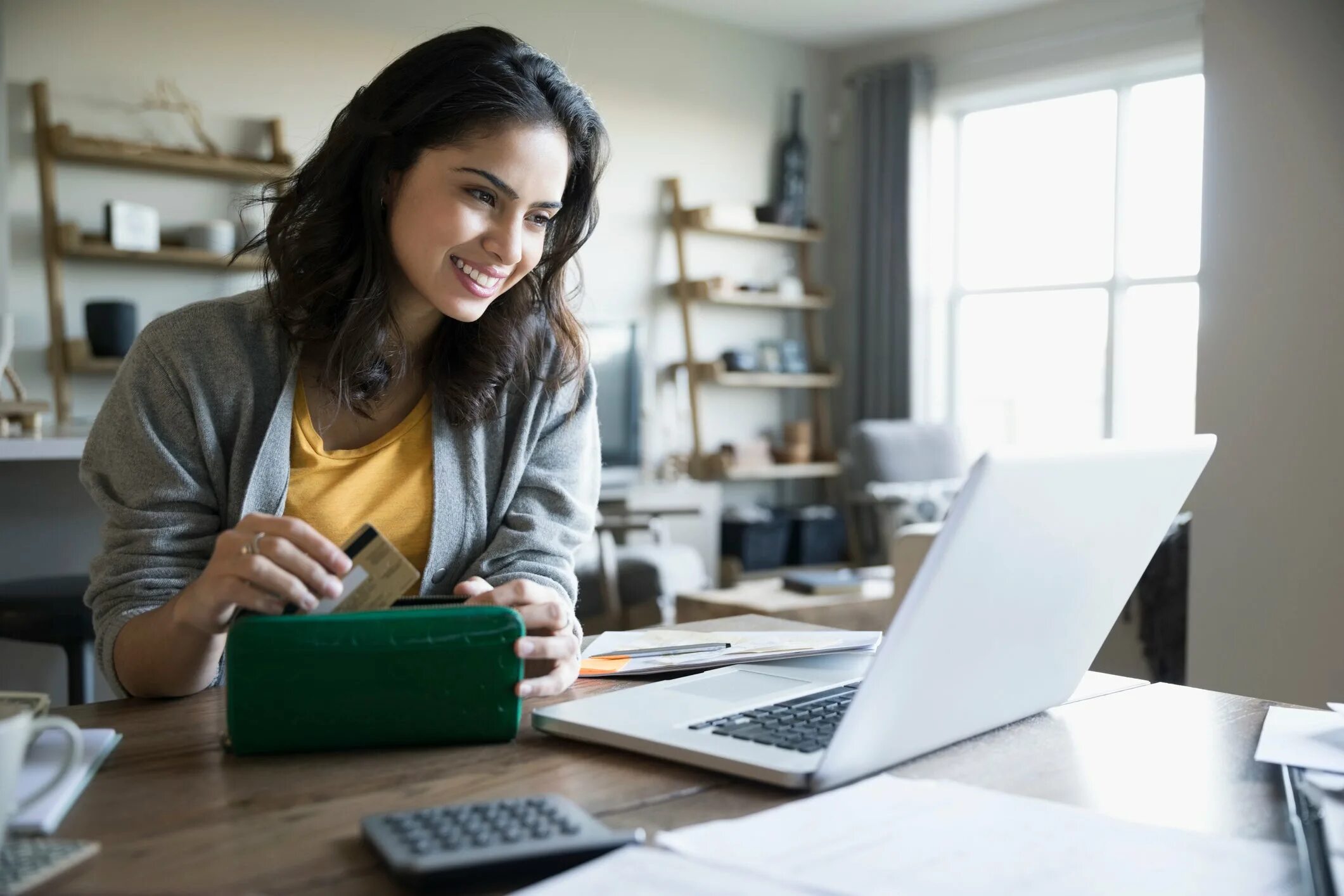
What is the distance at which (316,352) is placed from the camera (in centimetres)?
133

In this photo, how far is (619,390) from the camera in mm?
5289

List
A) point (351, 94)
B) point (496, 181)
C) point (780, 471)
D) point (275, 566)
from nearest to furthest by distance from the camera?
point (275, 566) → point (496, 181) → point (351, 94) → point (780, 471)

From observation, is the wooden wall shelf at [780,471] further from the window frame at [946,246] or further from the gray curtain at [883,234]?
the window frame at [946,246]

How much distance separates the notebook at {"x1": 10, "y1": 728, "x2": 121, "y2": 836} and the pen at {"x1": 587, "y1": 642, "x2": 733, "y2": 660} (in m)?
0.45

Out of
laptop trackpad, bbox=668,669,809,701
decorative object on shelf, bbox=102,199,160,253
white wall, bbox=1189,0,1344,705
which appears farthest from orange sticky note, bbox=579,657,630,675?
decorative object on shelf, bbox=102,199,160,253

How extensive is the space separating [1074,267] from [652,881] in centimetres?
534

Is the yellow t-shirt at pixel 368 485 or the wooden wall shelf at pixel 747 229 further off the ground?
the wooden wall shelf at pixel 747 229

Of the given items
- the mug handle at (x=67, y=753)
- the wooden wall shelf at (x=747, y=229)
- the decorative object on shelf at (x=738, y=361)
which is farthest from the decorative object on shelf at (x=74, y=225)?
the mug handle at (x=67, y=753)

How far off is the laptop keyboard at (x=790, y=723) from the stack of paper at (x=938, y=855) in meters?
0.09

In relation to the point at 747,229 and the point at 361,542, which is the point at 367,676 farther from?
the point at 747,229

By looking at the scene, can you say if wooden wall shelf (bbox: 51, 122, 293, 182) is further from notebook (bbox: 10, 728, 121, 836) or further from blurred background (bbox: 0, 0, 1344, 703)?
notebook (bbox: 10, 728, 121, 836)

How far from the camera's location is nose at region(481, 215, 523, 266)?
1.26 meters

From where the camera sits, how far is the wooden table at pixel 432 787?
2.08 ft

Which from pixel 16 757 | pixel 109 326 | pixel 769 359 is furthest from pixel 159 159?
pixel 16 757
